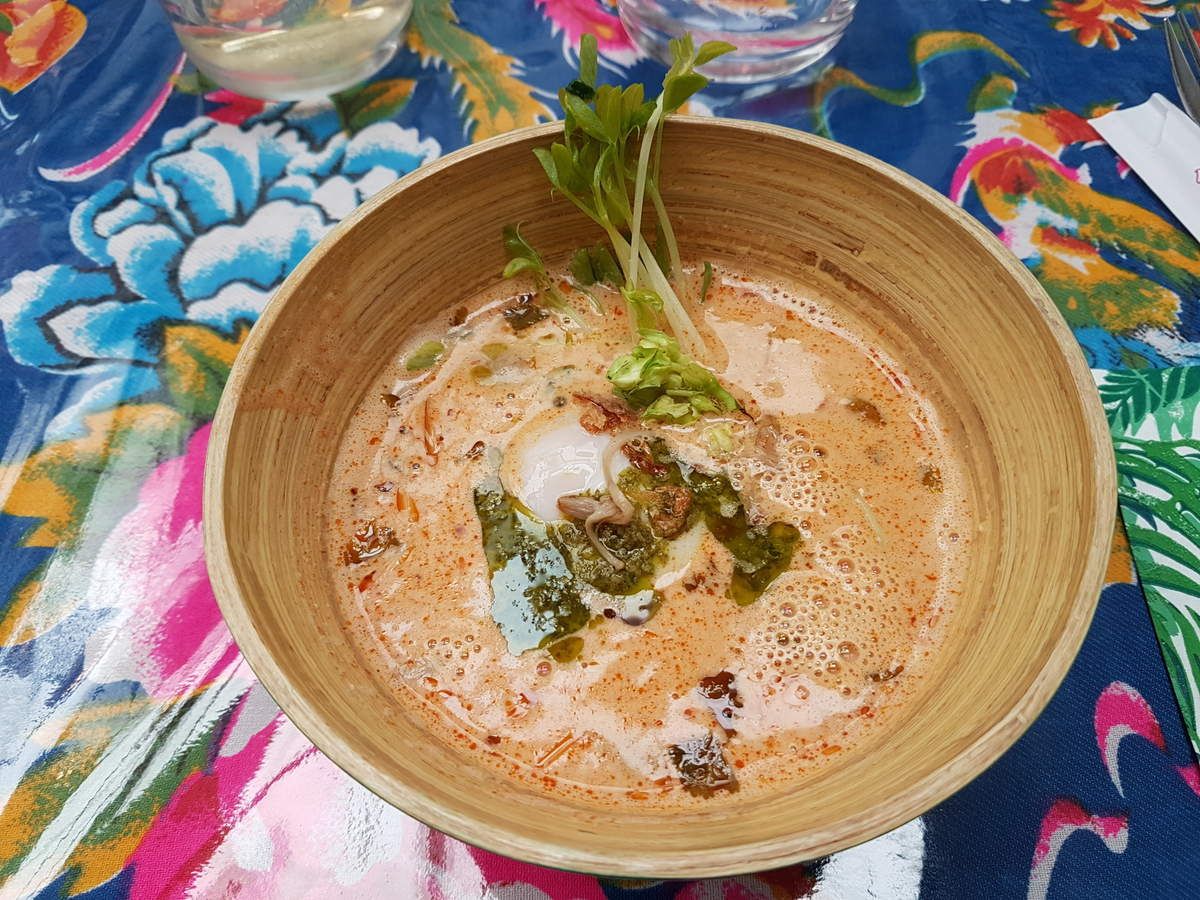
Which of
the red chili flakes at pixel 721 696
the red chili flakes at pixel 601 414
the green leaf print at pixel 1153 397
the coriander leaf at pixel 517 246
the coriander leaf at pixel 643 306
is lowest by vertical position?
the green leaf print at pixel 1153 397

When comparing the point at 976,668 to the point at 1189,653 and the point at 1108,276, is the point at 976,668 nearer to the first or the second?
the point at 1189,653

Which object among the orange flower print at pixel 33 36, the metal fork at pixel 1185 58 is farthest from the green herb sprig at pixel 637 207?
the orange flower print at pixel 33 36

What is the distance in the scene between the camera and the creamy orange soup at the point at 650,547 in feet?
3.10

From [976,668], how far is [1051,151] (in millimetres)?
983

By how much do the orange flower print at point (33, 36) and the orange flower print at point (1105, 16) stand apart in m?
1.81

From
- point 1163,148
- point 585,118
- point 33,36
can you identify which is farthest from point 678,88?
point 33,36

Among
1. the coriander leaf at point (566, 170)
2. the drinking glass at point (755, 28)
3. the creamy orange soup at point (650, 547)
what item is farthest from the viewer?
the drinking glass at point (755, 28)

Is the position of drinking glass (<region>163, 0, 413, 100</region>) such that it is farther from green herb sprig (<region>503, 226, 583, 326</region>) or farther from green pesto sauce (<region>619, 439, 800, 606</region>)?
green pesto sauce (<region>619, 439, 800, 606</region>)

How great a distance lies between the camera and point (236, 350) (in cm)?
129

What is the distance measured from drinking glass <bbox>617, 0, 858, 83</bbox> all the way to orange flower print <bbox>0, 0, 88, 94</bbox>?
1.04 m

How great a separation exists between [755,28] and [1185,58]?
2.40 ft

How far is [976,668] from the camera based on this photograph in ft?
2.86

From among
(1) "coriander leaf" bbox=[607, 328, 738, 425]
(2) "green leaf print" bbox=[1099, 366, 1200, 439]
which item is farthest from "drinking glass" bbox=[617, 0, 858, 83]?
(2) "green leaf print" bbox=[1099, 366, 1200, 439]

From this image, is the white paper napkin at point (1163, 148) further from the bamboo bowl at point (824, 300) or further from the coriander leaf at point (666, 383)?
the coriander leaf at point (666, 383)
